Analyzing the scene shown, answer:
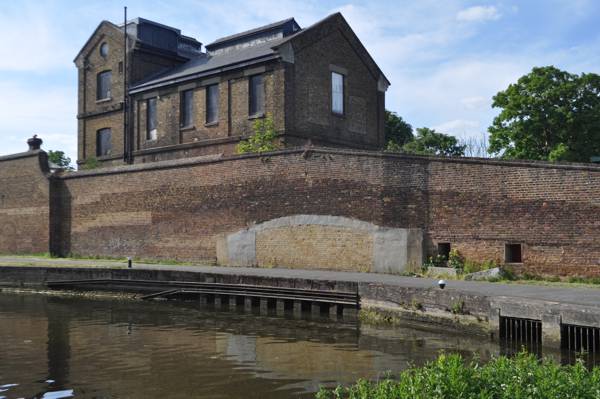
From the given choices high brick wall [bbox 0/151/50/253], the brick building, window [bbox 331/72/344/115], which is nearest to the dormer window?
the brick building

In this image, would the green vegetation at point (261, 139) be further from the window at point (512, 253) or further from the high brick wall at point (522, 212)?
the window at point (512, 253)

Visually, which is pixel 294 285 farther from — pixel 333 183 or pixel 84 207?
pixel 84 207

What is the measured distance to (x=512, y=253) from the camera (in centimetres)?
1673

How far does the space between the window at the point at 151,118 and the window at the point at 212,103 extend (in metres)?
3.62

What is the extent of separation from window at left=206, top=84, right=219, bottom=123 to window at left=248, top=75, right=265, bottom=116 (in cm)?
199

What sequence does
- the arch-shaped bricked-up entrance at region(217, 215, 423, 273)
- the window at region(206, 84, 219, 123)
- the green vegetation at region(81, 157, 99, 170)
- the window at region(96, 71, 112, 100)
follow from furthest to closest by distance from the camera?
the window at region(96, 71, 112, 100) < the green vegetation at region(81, 157, 99, 170) < the window at region(206, 84, 219, 123) < the arch-shaped bricked-up entrance at region(217, 215, 423, 273)

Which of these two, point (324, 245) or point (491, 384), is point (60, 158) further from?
point (491, 384)

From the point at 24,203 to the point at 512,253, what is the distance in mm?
22139


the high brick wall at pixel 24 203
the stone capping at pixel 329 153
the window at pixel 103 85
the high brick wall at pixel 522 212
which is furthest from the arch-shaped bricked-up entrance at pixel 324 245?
the window at pixel 103 85

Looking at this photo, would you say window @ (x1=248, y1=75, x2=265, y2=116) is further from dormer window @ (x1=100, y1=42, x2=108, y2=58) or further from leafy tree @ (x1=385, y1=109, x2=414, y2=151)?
leafy tree @ (x1=385, y1=109, x2=414, y2=151)

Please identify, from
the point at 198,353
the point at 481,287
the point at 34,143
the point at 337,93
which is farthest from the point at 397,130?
the point at 198,353

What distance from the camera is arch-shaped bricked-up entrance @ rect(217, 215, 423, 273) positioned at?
18375 mm

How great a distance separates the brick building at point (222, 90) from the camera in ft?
87.4

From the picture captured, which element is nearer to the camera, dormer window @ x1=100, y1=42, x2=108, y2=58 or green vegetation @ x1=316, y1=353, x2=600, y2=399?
green vegetation @ x1=316, y1=353, x2=600, y2=399
